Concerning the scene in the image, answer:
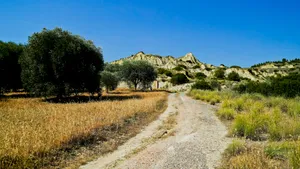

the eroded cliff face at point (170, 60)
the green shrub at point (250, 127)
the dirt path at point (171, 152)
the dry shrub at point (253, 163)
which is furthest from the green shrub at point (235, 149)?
the eroded cliff face at point (170, 60)

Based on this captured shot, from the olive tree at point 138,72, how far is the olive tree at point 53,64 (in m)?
27.6

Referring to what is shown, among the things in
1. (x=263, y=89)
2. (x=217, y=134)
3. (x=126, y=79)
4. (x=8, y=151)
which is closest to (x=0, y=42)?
(x=126, y=79)

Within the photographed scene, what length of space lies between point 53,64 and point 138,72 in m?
31.0

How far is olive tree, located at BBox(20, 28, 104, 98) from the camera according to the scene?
24609 mm

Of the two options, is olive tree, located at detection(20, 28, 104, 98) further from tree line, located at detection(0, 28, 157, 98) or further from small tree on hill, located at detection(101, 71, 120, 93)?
small tree on hill, located at detection(101, 71, 120, 93)

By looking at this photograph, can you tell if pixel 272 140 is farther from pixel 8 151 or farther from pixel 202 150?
pixel 8 151

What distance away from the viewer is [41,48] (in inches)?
977

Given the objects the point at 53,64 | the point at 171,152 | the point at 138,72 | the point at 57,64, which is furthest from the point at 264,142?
the point at 138,72

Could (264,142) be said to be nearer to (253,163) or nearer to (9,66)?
(253,163)

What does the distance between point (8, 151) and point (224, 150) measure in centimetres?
658

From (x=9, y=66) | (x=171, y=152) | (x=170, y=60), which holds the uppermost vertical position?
(x=170, y=60)

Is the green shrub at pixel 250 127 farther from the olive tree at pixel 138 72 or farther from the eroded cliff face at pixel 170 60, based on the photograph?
the eroded cliff face at pixel 170 60

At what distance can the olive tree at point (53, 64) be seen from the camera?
A: 24.6 meters

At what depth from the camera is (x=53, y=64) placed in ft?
81.0
